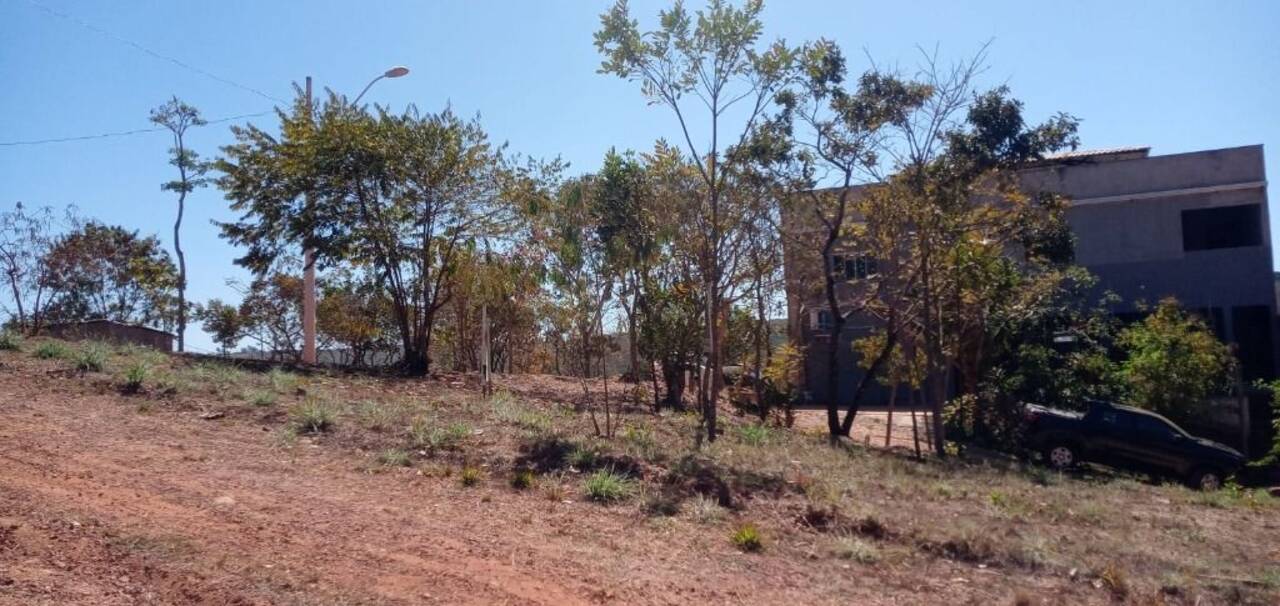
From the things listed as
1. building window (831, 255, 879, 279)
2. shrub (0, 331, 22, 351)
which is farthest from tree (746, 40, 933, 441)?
shrub (0, 331, 22, 351)

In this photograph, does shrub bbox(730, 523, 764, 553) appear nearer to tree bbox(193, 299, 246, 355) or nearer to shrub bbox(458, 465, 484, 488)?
shrub bbox(458, 465, 484, 488)

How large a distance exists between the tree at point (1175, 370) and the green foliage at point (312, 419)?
1721 cm

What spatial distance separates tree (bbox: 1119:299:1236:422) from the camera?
72.1 ft

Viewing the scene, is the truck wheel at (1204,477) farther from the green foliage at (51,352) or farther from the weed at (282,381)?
the green foliage at (51,352)

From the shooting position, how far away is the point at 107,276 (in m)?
30.4

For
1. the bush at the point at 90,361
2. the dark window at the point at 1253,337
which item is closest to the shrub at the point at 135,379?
the bush at the point at 90,361

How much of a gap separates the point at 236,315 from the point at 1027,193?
24.2 m

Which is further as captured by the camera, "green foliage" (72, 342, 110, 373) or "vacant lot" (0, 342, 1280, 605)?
"green foliage" (72, 342, 110, 373)

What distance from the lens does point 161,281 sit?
29.0 metres

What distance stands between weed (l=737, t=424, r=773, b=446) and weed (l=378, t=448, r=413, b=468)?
513cm

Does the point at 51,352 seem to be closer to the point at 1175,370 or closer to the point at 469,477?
the point at 469,477

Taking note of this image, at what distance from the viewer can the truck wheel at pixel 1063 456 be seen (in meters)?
19.7

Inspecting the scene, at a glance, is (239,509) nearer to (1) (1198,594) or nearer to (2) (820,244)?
(1) (1198,594)

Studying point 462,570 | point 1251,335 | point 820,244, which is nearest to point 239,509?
point 462,570
